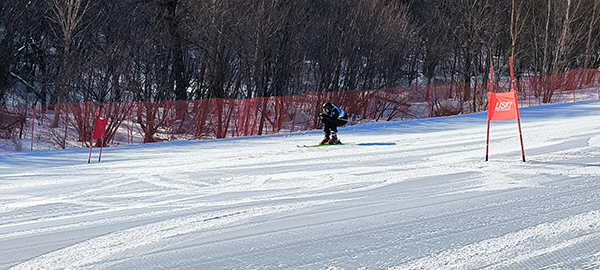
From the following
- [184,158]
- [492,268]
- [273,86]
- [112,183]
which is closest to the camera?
[492,268]

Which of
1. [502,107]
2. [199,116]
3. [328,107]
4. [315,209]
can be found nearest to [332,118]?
[328,107]

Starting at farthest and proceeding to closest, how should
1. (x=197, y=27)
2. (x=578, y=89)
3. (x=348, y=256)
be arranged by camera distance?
(x=578, y=89) < (x=197, y=27) < (x=348, y=256)

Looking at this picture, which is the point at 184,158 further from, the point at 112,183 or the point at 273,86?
the point at 273,86

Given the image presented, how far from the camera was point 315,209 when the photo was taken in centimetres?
877

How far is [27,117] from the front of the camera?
25359 mm

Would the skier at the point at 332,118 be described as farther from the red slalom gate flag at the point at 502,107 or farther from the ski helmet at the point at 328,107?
the red slalom gate flag at the point at 502,107

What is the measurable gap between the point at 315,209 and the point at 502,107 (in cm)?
594

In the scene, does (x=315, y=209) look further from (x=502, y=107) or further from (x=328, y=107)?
(x=328, y=107)

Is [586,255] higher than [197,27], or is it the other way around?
[197,27]

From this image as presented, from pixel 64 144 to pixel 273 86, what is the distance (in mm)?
15405

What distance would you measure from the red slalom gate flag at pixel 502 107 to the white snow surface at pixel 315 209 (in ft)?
3.32

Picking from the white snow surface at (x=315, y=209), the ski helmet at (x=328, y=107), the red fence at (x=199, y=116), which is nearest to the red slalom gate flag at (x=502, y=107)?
the white snow surface at (x=315, y=209)

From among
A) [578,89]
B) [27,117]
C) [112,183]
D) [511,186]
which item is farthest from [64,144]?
[578,89]

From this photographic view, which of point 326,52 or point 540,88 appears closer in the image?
point 540,88
